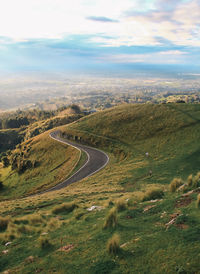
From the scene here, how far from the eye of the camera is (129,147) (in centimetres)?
5006

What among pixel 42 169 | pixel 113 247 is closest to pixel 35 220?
pixel 113 247

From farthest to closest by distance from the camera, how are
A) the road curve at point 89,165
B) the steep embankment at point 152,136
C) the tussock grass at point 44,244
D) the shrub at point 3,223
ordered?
the road curve at point 89,165 < the steep embankment at point 152,136 < the shrub at point 3,223 < the tussock grass at point 44,244

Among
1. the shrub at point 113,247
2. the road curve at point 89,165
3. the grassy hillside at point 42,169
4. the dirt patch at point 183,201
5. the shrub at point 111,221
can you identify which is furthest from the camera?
the grassy hillside at point 42,169

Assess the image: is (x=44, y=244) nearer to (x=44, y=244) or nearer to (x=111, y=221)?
(x=44, y=244)

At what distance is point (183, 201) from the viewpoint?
1232 cm

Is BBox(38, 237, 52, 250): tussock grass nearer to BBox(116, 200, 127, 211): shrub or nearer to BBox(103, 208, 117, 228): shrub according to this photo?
BBox(103, 208, 117, 228): shrub

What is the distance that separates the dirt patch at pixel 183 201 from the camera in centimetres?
1185

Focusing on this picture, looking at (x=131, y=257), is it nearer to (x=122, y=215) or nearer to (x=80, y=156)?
(x=122, y=215)

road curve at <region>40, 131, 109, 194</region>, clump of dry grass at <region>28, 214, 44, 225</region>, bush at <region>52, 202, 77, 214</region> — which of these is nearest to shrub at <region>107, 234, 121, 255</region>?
clump of dry grass at <region>28, 214, 44, 225</region>

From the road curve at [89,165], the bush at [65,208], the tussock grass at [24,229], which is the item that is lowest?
the road curve at [89,165]

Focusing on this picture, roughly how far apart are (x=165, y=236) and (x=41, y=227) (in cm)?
888

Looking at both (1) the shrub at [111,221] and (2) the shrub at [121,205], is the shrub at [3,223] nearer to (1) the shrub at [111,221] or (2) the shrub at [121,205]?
(1) the shrub at [111,221]

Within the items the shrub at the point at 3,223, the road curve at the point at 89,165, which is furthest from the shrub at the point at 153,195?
the road curve at the point at 89,165

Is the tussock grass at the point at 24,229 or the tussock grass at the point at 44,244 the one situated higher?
the tussock grass at the point at 44,244
